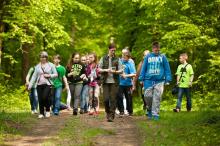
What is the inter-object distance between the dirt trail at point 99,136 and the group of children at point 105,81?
0.60 meters

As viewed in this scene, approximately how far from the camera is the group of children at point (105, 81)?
15.3 m

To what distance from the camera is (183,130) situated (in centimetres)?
1306

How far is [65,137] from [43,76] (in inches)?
185

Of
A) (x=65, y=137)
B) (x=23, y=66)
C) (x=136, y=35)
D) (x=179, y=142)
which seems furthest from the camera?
(x=136, y=35)

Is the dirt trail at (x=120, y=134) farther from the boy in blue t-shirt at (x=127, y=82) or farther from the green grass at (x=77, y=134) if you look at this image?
the boy in blue t-shirt at (x=127, y=82)

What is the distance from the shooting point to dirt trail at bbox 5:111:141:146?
11695 millimetres

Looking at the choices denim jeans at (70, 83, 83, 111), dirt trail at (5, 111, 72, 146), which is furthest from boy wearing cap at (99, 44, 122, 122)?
denim jeans at (70, 83, 83, 111)

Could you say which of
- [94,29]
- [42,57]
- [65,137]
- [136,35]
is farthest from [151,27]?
[65,137]

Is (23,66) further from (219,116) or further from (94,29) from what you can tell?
(219,116)

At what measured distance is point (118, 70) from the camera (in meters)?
15.3

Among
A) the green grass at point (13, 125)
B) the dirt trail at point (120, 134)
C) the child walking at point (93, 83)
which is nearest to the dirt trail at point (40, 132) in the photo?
the green grass at point (13, 125)

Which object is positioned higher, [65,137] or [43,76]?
[43,76]

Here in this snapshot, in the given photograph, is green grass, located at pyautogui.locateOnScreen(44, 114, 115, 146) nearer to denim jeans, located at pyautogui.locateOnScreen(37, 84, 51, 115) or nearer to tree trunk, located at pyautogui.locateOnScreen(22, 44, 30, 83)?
denim jeans, located at pyautogui.locateOnScreen(37, 84, 51, 115)

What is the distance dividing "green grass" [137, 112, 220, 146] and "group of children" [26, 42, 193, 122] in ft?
3.16
